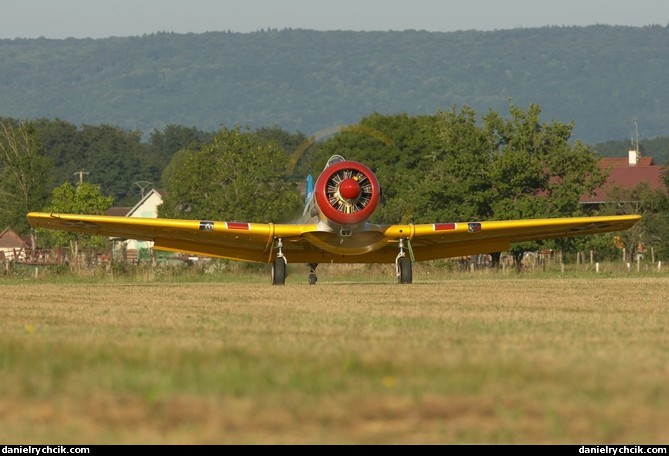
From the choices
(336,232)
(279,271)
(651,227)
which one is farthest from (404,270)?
(651,227)

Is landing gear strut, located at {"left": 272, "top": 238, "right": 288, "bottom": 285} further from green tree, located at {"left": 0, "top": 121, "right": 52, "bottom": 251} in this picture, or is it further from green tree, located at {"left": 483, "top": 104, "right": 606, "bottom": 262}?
green tree, located at {"left": 0, "top": 121, "right": 52, "bottom": 251}

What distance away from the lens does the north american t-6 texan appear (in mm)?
26781

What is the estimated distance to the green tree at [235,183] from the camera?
58.1m

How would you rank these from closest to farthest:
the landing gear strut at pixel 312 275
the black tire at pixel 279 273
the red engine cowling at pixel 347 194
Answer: the red engine cowling at pixel 347 194 < the black tire at pixel 279 273 < the landing gear strut at pixel 312 275

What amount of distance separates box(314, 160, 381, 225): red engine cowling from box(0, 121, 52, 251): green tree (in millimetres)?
42986

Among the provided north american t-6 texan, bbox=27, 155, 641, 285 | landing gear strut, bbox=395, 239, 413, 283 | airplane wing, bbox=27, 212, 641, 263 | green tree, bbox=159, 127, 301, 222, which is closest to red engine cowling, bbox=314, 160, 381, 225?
north american t-6 texan, bbox=27, 155, 641, 285

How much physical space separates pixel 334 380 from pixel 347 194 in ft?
60.4

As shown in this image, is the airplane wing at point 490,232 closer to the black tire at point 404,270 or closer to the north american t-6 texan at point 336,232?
the north american t-6 texan at point 336,232

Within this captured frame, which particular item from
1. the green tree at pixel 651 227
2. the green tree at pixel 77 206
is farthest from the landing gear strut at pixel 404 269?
the green tree at pixel 77 206

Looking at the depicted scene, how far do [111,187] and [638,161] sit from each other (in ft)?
195

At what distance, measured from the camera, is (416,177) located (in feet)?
207

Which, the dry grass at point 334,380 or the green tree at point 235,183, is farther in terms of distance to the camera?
the green tree at point 235,183

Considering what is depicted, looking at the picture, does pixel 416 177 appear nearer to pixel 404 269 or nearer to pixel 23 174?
pixel 23 174

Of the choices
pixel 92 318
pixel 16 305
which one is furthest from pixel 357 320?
pixel 16 305
